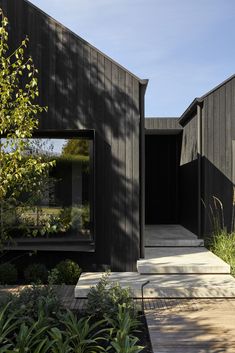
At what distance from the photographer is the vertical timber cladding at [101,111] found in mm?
7297

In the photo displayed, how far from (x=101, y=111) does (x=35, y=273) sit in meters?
2.96

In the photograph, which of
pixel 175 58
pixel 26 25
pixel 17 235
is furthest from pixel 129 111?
pixel 175 58

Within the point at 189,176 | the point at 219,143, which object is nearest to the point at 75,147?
the point at 219,143

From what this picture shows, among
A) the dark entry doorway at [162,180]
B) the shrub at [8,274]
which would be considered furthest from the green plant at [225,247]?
the dark entry doorway at [162,180]

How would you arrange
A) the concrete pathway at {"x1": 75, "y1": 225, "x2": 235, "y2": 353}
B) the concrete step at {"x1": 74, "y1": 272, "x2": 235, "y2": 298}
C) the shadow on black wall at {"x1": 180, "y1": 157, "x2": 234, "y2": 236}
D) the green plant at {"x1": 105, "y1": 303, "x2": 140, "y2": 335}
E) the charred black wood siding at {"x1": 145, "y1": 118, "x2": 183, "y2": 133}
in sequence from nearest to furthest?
the green plant at {"x1": 105, "y1": 303, "x2": 140, "y2": 335} < the concrete pathway at {"x1": 75, "y1": 225, "x2": 235, "y2": 353} < the concrete step at {"x1": 74, "y1": 272, "x2": 235, "y2": 298} < the shadow on black wall at {"x1": 180, "y1": 157, "x2": 234, "y2": 236} < the charred black wood siding at {"x1": 145, "y1": 118, "x2": 183, "y2": 133}

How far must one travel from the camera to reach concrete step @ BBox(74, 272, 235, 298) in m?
6.06

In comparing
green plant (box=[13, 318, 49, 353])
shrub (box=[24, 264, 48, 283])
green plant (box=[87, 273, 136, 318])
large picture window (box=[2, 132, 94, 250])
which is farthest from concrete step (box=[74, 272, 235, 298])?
green plant (box=[13, 318, 49, 353])

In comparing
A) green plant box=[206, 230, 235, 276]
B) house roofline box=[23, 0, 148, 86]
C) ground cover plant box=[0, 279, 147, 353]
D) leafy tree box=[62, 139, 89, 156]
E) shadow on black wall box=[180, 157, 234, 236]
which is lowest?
ground cover plant box=[0, 279, 147, 353]

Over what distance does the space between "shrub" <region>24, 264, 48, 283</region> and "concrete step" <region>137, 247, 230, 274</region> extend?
158cm

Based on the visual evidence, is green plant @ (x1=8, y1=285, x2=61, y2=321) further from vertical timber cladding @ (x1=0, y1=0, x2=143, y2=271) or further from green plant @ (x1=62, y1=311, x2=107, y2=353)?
vertical timber cladding @ (x1=0, y1=0, x2=143, y2=271)

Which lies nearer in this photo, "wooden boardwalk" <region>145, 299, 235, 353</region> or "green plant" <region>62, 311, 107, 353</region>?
"green plant" <region>62, 311, 107, 353</region>

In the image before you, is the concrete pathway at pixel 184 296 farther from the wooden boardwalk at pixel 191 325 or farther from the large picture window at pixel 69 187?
the large picture window at pixel 69 187

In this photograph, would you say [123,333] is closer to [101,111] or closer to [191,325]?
[191,325]

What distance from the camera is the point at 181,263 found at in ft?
22.9
